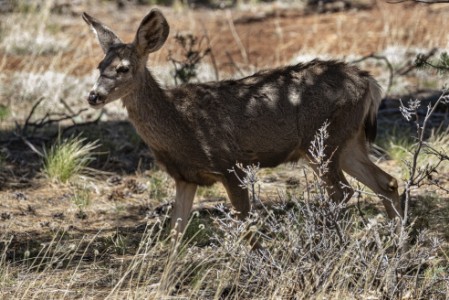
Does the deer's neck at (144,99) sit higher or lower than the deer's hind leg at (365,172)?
higher

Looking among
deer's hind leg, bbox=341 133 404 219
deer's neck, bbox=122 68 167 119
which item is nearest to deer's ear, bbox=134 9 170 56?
deer's neck, bbox=122 68 167 119

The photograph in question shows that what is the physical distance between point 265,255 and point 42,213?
3.19m

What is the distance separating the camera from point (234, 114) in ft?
26.1

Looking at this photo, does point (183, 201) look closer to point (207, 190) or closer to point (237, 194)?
point (237, 194)

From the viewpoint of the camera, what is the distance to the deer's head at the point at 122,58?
7406 mm

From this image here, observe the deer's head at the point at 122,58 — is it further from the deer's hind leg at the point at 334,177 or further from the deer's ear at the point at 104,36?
the deer's hind leg at the point at 334,177

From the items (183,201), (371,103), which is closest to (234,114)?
(183,201)

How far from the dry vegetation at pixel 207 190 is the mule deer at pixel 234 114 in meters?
0.38

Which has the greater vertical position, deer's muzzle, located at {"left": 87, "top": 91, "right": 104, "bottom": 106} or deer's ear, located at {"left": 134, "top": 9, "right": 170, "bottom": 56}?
deer's ear, located at {"left": 134, "top": 9, "right": 170, "bottom": 56}

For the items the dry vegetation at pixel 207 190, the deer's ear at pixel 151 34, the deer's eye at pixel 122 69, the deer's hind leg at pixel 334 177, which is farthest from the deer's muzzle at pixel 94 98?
the deer's hind leg at pixel 334 177

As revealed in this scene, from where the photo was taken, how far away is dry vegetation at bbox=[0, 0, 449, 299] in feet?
20.9

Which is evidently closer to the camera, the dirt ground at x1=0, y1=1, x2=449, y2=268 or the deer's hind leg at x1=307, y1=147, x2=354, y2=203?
the deer's hind leg at x1=307, y1=147, x2=354, y2=203

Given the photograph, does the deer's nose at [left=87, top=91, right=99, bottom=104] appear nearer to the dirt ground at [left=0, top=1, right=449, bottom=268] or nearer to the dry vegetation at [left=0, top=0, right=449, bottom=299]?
the dirt ground at [left=0, top=1, right=449, bottom=268]

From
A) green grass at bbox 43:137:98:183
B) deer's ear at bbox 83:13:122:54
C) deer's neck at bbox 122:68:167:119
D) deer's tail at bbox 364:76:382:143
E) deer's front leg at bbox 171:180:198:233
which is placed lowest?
green grass at bbox 43:137:98:183
